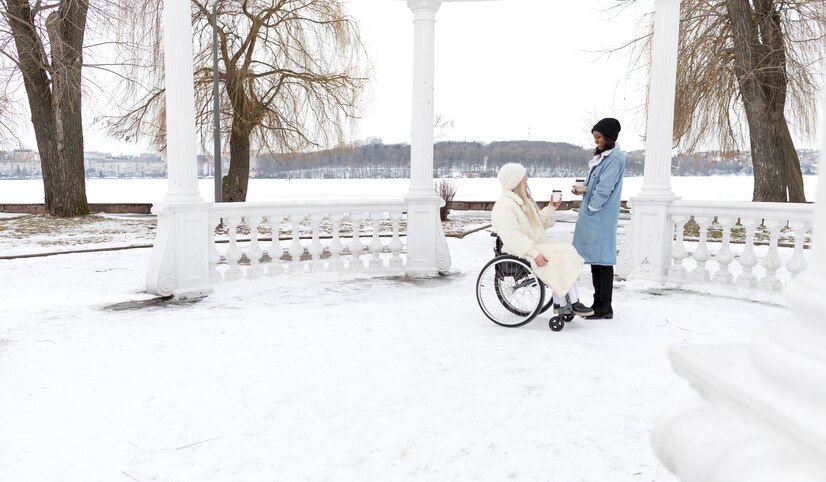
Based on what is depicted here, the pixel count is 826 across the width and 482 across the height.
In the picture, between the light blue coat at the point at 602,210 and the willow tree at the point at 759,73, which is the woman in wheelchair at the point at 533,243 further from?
the willow tree at the point at 759,73

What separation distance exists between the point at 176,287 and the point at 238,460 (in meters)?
4.09

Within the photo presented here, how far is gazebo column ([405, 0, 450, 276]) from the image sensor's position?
7.77 m

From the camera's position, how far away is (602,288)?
5566 mm

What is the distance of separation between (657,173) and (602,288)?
260 centimetres

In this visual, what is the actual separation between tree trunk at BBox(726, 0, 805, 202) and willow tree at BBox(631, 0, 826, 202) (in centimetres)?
2

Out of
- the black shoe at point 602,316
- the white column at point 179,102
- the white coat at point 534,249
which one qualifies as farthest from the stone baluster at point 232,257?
the black shoe at point 602,316

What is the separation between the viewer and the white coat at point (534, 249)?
4.89 m

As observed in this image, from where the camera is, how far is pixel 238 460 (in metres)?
2.90

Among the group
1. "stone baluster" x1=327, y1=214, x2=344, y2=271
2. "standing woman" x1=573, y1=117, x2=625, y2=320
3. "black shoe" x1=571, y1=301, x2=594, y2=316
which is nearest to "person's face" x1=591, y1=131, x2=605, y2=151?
"standing woman" x1=573, y1=117, x2=625, y2=320

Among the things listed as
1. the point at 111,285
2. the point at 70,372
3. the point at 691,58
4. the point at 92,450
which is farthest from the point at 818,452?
the point at 691,58

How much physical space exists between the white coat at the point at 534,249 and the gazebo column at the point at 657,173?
2.84 m

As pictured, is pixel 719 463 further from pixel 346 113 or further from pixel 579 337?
pixel 346 113

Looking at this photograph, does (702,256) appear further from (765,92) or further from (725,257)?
(765,92)

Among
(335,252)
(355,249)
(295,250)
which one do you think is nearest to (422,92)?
(355,249)
